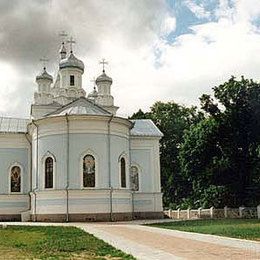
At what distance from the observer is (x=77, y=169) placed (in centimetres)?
2730

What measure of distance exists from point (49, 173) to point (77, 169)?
191cm

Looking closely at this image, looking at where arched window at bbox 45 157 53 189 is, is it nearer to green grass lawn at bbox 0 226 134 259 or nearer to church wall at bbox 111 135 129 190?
church wall at bbox 111 135 129 190

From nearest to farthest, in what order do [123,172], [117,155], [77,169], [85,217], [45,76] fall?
[85,217] → [77,169] → [117,155] → [123,172] → [45,76]

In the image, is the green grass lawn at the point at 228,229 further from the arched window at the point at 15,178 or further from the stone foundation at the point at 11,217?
the arched window at the point at 15,178

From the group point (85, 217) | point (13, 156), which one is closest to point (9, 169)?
point (13, 156)

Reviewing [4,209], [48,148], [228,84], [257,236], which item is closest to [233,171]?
[228,84]

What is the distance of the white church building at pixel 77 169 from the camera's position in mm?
27094

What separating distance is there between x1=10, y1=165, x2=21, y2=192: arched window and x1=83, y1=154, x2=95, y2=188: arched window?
7110 mm

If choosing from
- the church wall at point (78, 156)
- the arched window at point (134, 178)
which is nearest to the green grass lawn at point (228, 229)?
the church wall at point (78, 156)

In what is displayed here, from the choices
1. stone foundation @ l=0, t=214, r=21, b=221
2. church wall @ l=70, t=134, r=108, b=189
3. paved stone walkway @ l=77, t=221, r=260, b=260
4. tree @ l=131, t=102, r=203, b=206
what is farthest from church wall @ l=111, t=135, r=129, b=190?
tree @ l=131, t=102, r=203, b=206

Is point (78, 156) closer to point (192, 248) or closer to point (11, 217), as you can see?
point (11, 217)

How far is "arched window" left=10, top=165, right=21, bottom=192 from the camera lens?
3235 centimetres

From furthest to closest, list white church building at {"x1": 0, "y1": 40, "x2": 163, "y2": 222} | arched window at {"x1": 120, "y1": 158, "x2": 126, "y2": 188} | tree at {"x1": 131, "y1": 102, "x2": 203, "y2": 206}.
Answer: tree at {"x1": 131, "y1": 102, "x2": 203, "y2": 206} → arched window at {"x1": 120, "y1": 158, "x2": 126, "y2": 188} → white church building at {"x1": 0, "y1": 40, "x2": 163, "y2": 222}

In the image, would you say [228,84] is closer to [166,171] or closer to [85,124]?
[85,124]
